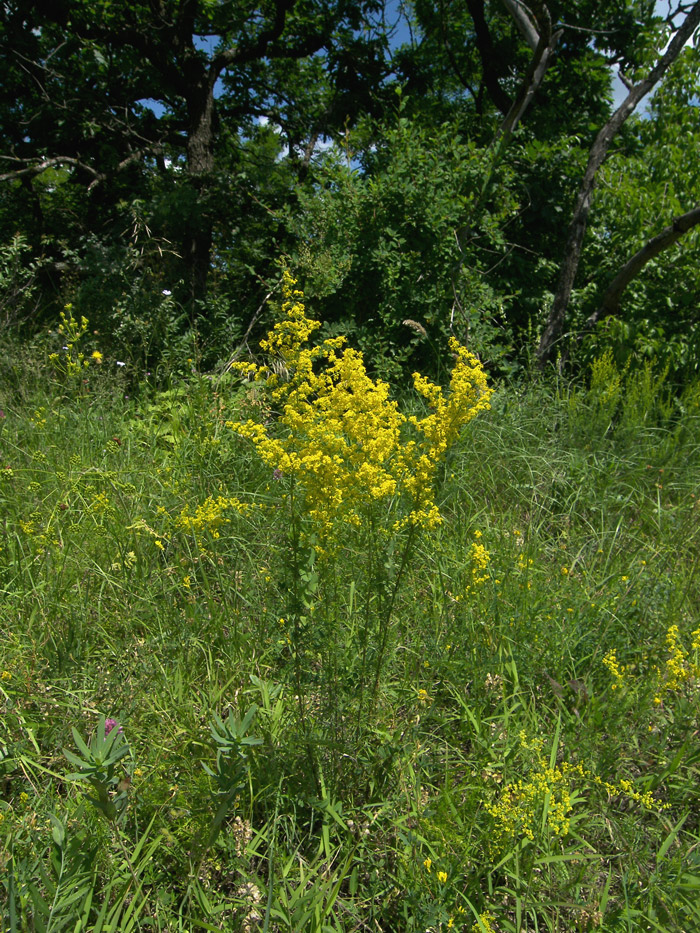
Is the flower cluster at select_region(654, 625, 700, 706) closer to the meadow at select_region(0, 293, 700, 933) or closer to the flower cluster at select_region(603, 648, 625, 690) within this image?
the meadow at select_region(0, 293, 700, 933)

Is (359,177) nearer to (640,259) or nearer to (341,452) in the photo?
(640,259)

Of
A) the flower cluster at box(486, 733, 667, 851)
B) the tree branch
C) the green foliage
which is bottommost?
the flower cluster at box(486, 733, 667, 851)

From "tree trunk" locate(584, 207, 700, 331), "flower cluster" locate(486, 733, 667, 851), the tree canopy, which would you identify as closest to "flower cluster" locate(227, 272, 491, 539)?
"flower cluster" locate(486, 733, 667, 851)

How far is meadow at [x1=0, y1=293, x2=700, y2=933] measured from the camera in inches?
63.8

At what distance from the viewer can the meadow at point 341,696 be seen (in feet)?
5.32

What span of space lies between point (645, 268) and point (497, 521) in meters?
3.31

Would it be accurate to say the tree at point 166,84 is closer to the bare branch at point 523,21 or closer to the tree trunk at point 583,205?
the bare branch at point 523,21

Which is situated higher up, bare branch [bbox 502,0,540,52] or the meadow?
bare branch [bbox 502,0,540,52]

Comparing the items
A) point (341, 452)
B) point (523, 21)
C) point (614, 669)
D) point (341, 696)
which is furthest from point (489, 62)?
point (341, 696)

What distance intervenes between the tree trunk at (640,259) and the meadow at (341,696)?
2.30 metres

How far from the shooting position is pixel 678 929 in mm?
1594

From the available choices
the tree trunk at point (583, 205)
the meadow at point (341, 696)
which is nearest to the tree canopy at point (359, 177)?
the tree trunk at point (583, 205)

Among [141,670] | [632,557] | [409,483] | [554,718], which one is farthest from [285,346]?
[632,557]

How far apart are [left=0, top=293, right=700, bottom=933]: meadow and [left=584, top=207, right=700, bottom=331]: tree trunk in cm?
230
